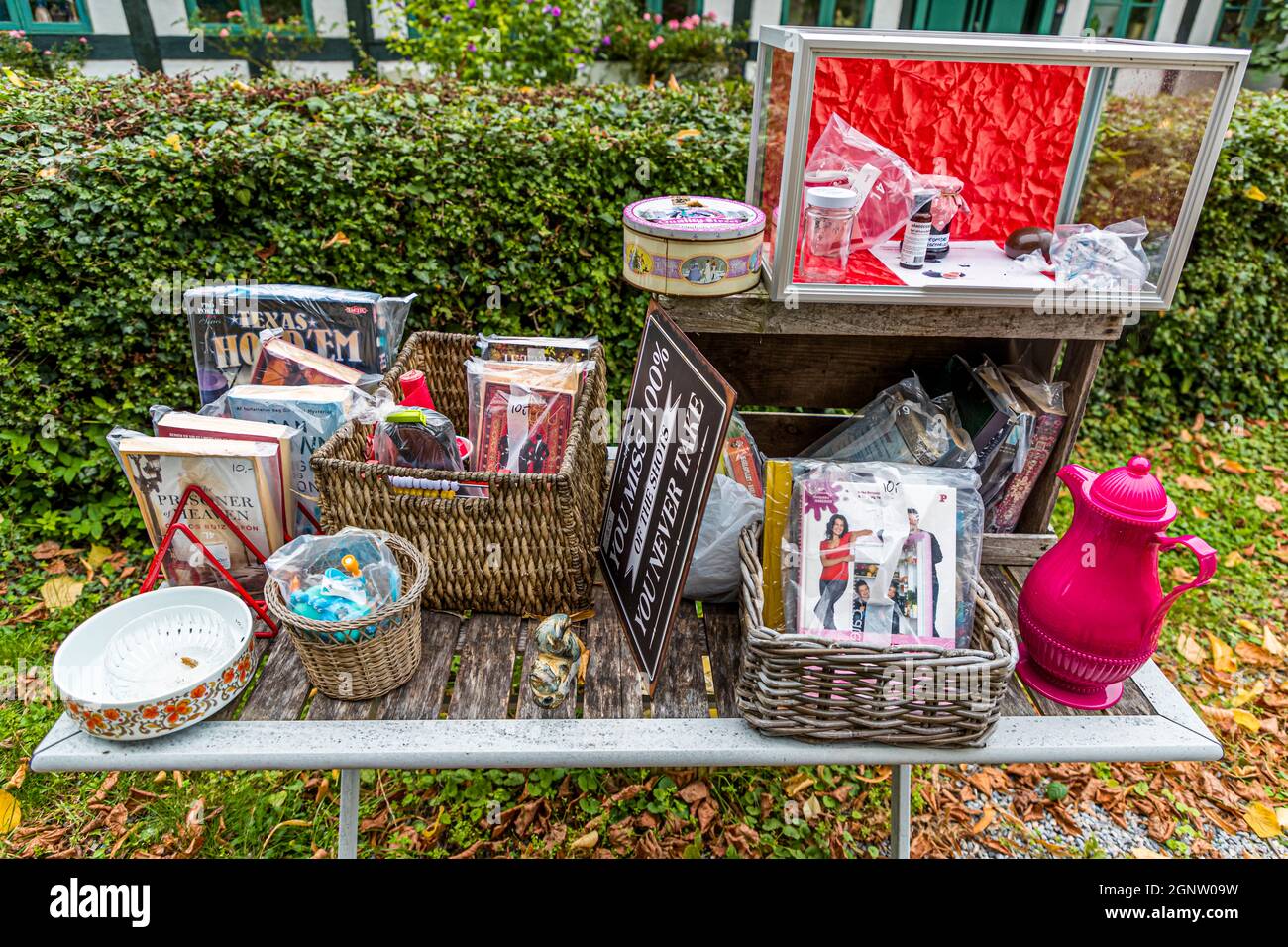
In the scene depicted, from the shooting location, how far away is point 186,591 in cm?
177

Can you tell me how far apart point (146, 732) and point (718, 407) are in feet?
3.95

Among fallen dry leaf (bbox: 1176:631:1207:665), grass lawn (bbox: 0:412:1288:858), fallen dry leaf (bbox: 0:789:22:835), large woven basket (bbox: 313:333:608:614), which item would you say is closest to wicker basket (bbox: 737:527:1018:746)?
large woven basket (bbox: 313:333:608:614)

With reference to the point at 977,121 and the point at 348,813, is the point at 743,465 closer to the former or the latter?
the point at 977,121

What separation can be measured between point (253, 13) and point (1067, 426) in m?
9.79

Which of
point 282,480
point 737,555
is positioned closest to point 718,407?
point 737,555

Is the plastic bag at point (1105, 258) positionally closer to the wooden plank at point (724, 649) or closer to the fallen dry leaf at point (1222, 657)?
the wooden plank at point (724, 649)

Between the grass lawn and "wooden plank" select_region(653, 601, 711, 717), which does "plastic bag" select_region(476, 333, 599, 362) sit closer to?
"wooden plank" select_region(653, 601, 711, 717)

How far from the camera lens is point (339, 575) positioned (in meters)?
1.63

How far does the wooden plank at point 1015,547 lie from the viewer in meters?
2.12

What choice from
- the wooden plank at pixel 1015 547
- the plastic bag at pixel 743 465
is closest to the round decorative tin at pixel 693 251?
the plastic bag at pixel 743 465

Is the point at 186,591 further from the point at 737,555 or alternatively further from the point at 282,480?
the point at 737,555

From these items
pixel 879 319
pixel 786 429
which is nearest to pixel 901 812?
pixel 786 429

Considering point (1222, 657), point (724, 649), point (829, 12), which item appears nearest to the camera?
point (724, 649)

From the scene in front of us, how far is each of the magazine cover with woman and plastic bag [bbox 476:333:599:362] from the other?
0.78 m
